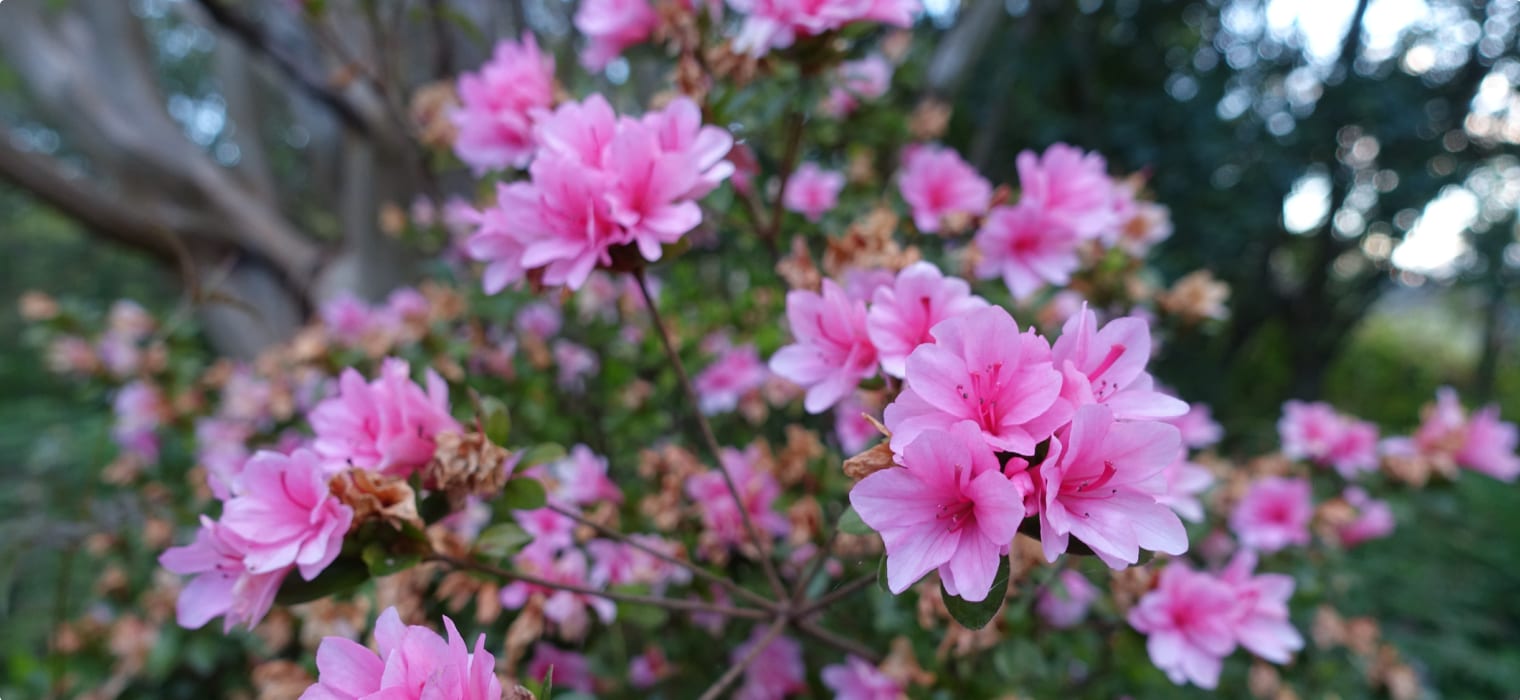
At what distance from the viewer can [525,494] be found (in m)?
0.79

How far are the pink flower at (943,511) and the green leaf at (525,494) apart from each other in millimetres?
375

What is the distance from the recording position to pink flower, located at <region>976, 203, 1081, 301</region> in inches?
40.4

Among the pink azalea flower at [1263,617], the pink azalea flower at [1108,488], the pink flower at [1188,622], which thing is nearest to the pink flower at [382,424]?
the pink azalea flower at [1108,488]

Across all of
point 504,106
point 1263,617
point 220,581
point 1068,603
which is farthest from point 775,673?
point 504,106

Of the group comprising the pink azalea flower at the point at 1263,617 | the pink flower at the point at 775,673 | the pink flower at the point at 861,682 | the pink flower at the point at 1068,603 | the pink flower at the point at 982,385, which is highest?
the pink flower at the point at 982,385

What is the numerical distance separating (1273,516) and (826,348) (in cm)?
125

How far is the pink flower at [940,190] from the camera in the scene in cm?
117

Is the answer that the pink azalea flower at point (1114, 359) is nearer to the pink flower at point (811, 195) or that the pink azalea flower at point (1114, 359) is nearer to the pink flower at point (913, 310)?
the pink flower at point (913, 310)

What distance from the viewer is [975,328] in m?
0.58

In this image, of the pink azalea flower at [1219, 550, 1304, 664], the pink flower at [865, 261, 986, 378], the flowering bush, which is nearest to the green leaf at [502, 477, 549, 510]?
the flowering bush

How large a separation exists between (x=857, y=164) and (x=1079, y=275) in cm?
57

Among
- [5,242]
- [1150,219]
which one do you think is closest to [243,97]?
[1150,219]

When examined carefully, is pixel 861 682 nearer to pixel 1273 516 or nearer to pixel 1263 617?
pixel 1263 617

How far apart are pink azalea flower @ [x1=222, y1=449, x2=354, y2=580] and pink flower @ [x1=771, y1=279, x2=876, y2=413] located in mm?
421
